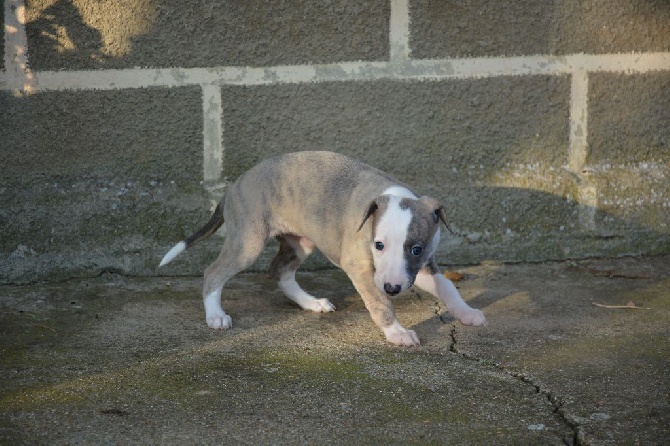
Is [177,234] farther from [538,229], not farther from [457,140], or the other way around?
[538,229]

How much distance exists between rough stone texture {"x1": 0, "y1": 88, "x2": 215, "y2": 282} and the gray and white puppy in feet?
1.55

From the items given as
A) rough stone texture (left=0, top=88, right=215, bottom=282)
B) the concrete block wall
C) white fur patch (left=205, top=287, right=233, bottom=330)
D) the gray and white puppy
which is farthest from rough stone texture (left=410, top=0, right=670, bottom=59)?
white fur patch (left=205, top=287, right=233, bottom=330)

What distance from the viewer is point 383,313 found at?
386 centimetres

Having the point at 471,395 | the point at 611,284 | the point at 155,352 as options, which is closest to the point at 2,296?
the point at 155,352

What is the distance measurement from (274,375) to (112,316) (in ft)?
3.69

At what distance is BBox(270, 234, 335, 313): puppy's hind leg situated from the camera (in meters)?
4.32

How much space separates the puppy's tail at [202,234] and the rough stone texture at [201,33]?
2.77ft

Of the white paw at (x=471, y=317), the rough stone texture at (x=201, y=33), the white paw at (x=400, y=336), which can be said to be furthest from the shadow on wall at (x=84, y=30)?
the white paw at (x=471, y=317)

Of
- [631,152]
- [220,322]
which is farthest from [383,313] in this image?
[631,152]

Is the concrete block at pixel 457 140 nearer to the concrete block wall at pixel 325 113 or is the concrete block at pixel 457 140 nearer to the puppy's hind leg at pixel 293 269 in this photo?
the concrete block wall at pixel 325 113

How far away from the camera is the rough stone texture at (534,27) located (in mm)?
4691

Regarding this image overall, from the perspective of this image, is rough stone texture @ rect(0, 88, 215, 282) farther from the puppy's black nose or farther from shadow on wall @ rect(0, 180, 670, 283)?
the puppy's black nose

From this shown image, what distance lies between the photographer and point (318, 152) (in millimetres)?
4324

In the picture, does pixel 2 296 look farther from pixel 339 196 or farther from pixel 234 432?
pixel 234 432
